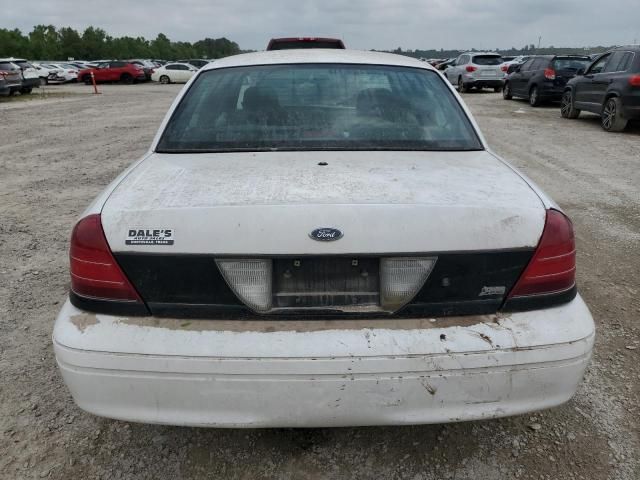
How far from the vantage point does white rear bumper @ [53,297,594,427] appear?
1.72 m

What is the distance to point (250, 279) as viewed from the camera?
1.80 m

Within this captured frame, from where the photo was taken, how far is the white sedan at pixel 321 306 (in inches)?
68.1

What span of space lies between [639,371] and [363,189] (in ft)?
6.48

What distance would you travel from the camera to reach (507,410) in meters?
1.84

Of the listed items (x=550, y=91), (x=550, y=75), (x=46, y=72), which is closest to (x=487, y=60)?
(x=550, y=75)

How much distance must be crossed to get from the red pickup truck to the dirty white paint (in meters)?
38.4

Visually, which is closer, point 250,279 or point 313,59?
point 250,279

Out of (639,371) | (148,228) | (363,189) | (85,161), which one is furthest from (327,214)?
(85,161)

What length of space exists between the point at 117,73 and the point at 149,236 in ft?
131

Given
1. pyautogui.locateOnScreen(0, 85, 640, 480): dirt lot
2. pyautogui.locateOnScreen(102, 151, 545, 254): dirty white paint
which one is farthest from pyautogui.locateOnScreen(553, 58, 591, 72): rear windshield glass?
pyautogui.locateOnScreen(102, 151, 545, 254): dirty white paint

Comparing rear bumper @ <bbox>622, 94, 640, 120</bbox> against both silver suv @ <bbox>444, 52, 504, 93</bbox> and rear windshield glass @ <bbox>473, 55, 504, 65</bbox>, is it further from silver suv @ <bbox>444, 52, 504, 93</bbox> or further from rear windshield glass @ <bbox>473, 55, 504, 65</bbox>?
rear windshield glass @ <bbox>473, 55, 504, 65</bbox>

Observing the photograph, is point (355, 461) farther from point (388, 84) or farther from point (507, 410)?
point (388, 84)

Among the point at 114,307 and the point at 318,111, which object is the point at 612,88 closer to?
the point at 318,111

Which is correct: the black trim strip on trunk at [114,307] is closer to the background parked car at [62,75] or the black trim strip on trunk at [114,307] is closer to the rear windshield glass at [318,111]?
the rear windshield glass at [318,111]
